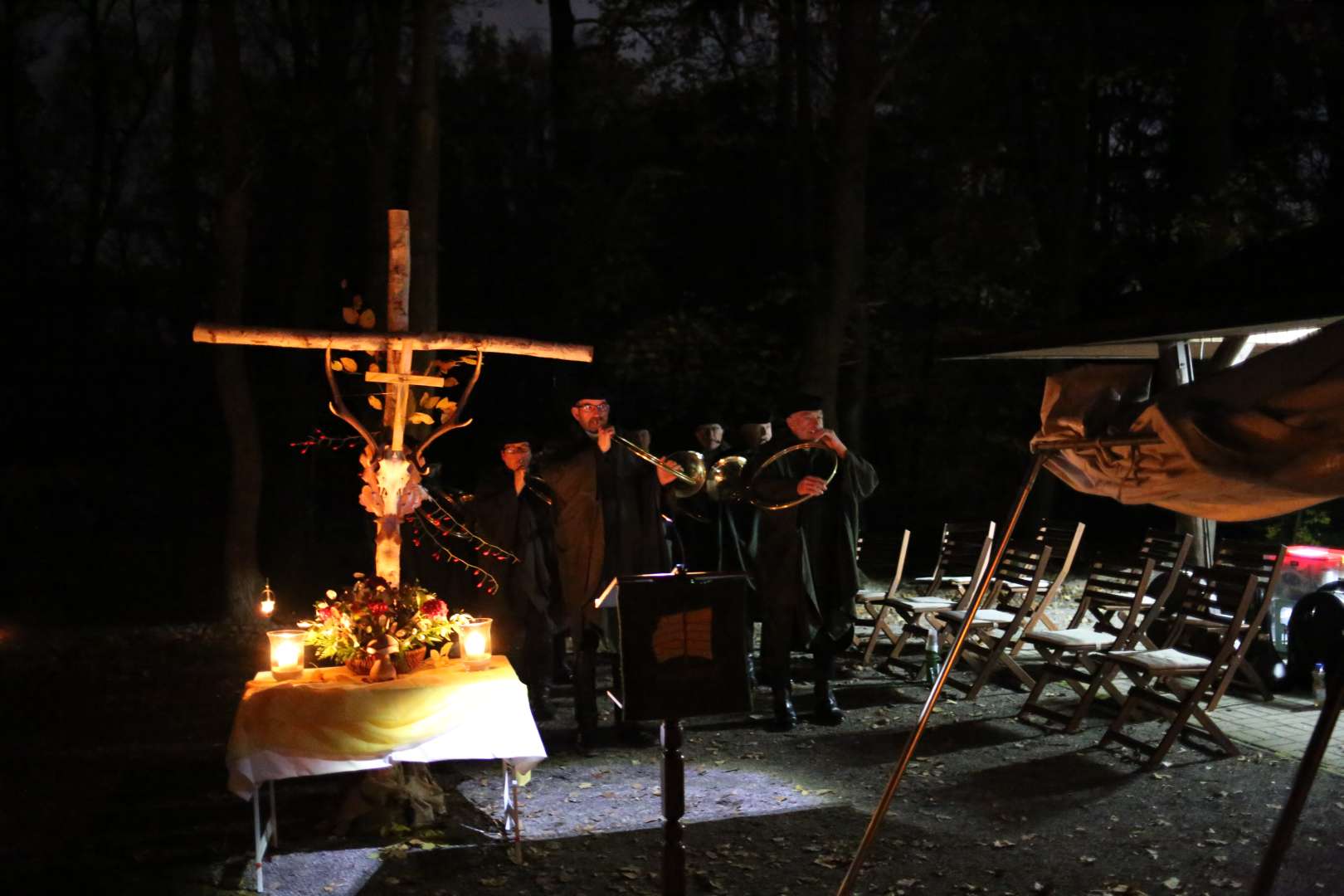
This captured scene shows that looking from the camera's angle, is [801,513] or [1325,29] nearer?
[801,513]

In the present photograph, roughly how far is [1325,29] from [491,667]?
13.2 metres

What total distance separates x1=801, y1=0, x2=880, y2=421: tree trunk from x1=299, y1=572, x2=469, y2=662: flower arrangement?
7444 millimetres

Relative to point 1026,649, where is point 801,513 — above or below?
above

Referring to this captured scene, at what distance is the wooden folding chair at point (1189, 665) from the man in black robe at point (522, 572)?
3.58 m

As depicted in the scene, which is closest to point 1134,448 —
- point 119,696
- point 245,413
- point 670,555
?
point 670,555

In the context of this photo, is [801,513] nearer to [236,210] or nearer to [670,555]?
[670,555]

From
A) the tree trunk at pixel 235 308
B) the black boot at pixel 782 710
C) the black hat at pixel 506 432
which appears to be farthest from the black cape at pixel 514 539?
the black hat at pixel 506 432

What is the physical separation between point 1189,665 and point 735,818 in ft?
9.66

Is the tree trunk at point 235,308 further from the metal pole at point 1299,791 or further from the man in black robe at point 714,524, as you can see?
the metal pole at point 1299,791

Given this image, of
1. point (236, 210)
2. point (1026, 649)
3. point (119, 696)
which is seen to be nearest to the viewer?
point (119, 696)

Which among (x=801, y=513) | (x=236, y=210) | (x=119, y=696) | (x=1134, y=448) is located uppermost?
(x=236, y=210)

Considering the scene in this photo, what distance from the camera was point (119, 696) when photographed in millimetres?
9062

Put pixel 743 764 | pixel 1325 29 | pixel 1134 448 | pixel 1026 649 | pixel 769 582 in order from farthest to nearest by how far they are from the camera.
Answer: pixel 1325 29, pixel 1026 649, pixel 769 582, pixel 743 764, pixel 1134 448

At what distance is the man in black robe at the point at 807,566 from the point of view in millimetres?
7770
